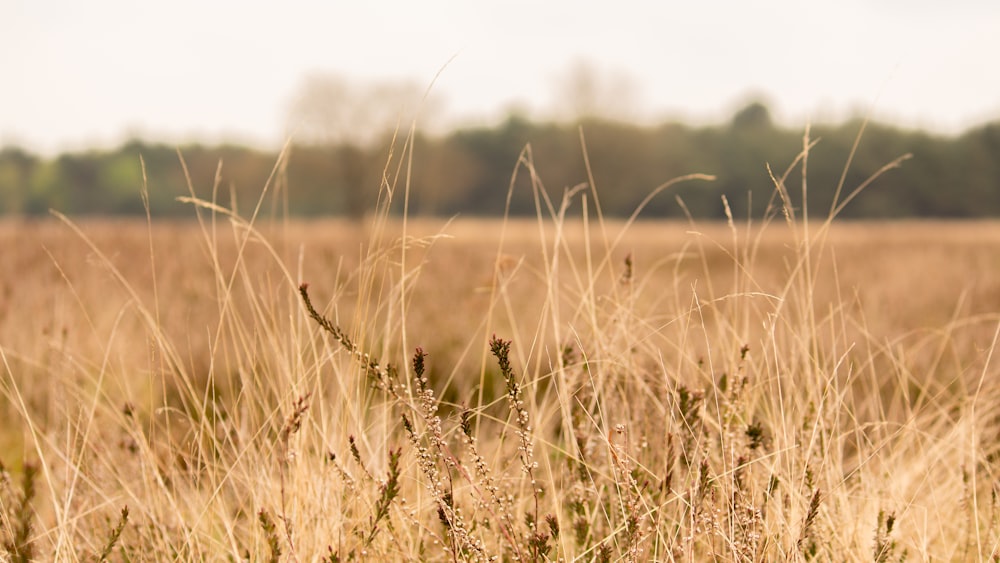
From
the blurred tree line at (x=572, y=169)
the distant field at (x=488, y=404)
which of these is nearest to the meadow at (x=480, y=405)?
the distant field at (x=488, y=404)

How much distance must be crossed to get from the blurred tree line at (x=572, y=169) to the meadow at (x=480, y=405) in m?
19.6

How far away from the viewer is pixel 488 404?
163 cm

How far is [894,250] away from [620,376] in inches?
402

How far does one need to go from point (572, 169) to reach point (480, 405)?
35.1m

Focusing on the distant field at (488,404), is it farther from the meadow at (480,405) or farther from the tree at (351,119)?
the tree at (351,119)

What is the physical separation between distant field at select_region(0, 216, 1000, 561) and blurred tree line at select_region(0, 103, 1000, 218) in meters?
19.3

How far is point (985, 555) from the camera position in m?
1.75

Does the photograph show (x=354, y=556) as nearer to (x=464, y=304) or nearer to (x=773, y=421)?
(x=773, y=421)

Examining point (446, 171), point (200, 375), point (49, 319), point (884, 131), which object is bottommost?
point (200, 375)

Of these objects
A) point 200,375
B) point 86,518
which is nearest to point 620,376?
point 86,518

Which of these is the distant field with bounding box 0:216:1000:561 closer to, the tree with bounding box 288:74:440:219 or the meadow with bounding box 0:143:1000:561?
the meadow with bounding box 0:143:1000:561

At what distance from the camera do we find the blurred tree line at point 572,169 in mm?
32531

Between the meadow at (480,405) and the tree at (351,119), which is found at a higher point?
the tree at (351,119)

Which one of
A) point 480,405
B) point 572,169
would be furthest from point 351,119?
point 480,405
